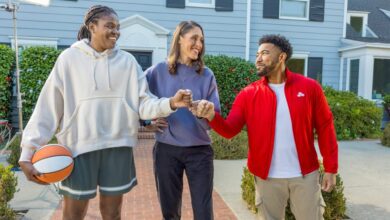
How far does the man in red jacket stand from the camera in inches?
91.6

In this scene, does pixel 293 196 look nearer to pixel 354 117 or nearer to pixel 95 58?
pixel 95 58

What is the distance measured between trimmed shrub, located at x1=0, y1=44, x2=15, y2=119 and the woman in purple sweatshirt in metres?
6.77

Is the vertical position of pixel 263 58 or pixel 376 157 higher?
pixel 263 58

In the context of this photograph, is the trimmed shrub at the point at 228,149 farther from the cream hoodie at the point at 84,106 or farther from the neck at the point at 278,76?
the cream hoodie at the point at 84,106

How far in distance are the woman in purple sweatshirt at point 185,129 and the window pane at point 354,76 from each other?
9764 millimetres

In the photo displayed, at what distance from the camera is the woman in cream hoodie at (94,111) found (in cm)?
206

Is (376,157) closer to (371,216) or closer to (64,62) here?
(371,216)

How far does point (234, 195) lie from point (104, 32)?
302cm

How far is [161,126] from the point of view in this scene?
2.49 meters

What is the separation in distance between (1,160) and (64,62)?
512 centimetres

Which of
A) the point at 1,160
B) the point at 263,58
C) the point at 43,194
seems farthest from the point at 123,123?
the point at 1,160

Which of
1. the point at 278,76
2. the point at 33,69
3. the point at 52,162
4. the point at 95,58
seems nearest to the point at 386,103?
the point at 278,76

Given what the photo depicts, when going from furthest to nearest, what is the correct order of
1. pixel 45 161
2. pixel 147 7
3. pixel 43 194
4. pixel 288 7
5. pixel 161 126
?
pixel 288 7
pixel 147 7
pixel 43 194
pixel 161 126
pixel 45 161

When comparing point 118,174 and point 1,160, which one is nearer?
point 118,174
